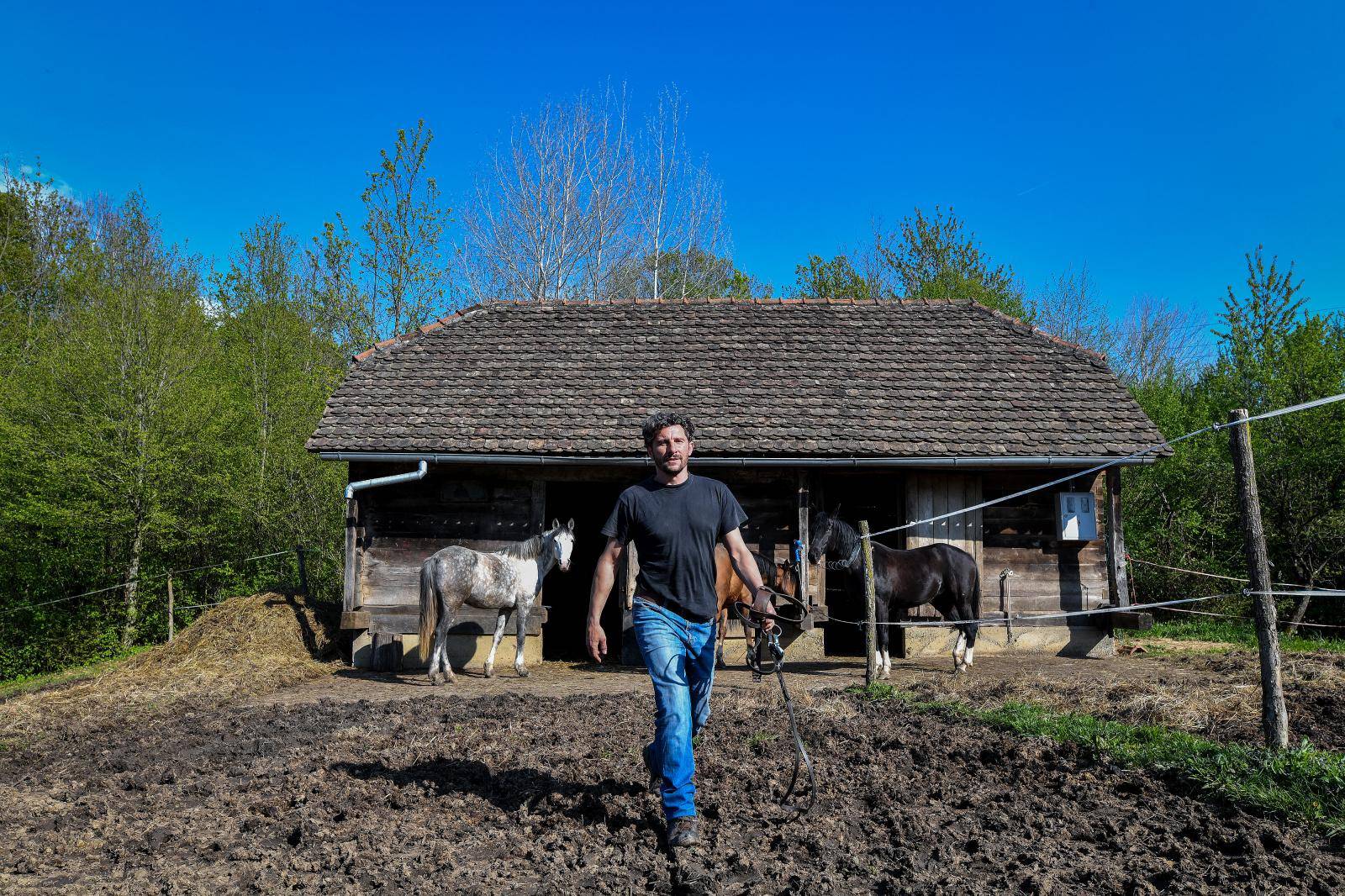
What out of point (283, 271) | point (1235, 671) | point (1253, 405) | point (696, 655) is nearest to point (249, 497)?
point (283, 271)

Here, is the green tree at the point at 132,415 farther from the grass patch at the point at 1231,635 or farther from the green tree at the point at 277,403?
the grass patch at the point at 1231,635

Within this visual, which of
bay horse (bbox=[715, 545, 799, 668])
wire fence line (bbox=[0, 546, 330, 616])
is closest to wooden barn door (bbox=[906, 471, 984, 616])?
bay horse (bbox=[715, 545, 799, 668])

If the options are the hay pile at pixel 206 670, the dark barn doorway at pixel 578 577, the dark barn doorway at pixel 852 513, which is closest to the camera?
the hay pile at pixel 206 670

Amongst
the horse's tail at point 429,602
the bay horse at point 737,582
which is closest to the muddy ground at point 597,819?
the horse's tail at point 429,602

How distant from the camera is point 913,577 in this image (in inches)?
382

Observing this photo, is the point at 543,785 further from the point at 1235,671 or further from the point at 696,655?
the point at 1235,671

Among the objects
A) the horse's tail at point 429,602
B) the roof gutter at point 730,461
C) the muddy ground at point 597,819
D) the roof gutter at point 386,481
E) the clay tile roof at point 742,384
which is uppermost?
the clay tile roof at point 742,384

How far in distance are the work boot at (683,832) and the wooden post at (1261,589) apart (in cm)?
327

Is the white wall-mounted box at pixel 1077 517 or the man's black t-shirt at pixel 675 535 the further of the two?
the white wall-mounted box at pixel 1077 517

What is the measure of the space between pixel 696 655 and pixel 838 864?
114 cm

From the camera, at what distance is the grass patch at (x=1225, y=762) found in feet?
13.5

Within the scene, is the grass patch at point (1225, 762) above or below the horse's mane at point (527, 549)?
below

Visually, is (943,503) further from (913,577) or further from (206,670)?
(206,670)

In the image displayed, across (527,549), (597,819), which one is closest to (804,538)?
(527,549)
